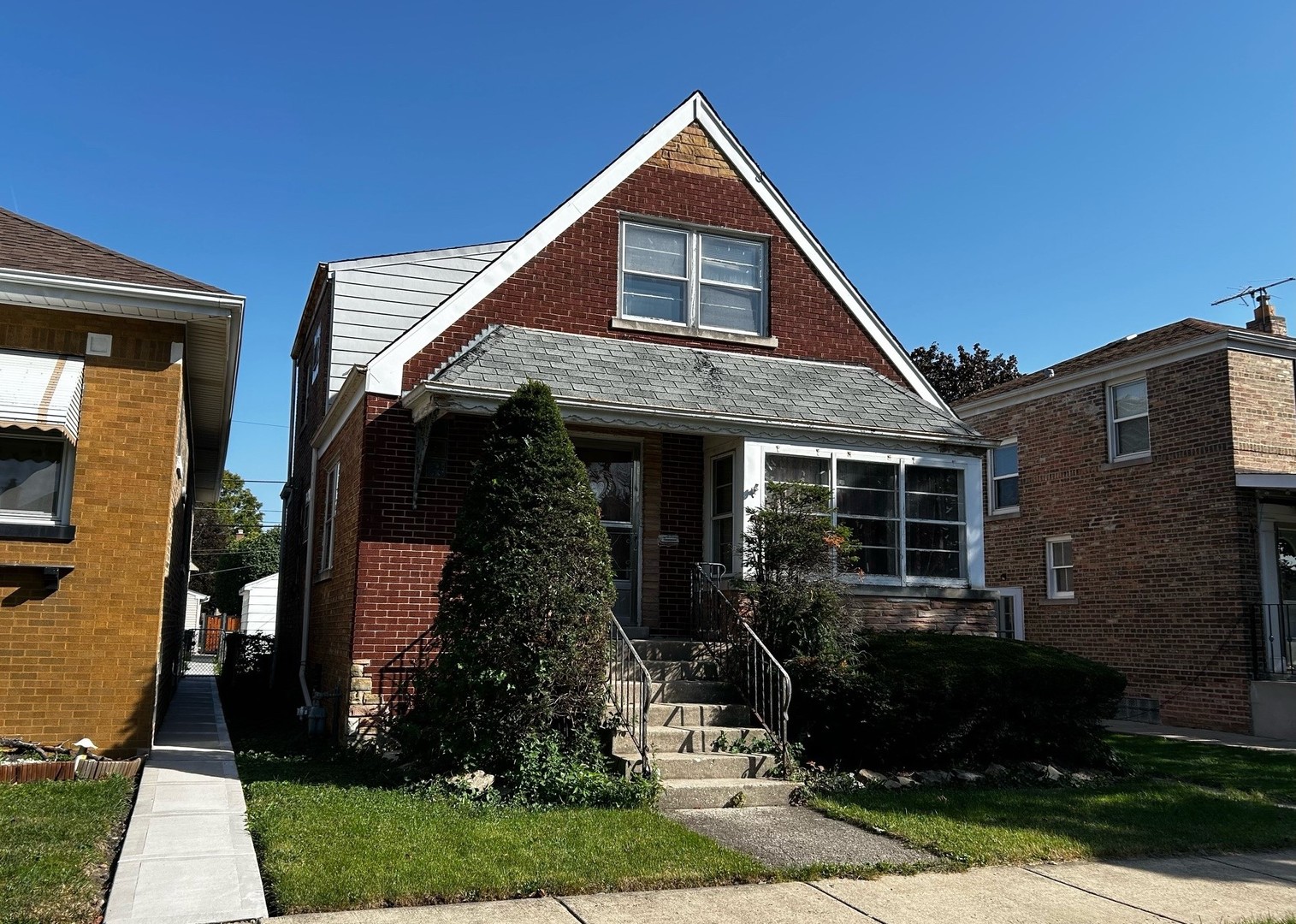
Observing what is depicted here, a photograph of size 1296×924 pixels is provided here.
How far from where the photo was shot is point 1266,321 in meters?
19.2

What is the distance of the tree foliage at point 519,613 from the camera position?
829 centimetres

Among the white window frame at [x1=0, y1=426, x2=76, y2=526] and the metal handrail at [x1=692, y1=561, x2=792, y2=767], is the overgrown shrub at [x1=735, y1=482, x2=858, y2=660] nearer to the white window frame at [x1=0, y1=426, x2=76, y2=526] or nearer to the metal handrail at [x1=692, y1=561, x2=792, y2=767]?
the metal handrail at [x1=692, y1=561, x2=792, y2=767]

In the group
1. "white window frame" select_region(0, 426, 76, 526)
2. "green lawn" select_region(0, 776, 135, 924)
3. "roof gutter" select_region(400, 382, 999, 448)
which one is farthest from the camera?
"roof gutter" select_region(400, 382, 999, 448)

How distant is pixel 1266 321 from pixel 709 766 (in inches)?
629

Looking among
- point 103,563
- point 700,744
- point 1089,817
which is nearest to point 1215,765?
point 1089,817

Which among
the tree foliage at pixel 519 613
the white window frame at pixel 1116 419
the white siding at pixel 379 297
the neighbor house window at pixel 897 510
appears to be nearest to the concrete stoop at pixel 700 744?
the tree foliage at pixel 519 613

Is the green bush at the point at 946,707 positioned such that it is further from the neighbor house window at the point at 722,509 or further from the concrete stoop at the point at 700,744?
the neighbor house window at the point at 722,509

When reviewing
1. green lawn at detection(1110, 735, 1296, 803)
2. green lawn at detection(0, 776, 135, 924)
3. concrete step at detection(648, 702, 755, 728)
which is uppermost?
concrete step at detection(648, 702, 755, 728)

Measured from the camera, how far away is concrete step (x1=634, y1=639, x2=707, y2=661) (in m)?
11.2

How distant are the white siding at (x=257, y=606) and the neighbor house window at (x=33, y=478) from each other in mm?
34499

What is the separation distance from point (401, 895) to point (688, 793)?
3205 mm

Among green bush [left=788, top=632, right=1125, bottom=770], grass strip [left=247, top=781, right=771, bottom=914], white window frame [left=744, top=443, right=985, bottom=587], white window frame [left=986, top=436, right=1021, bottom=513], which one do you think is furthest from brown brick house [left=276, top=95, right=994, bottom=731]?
white window frame [left=986, top=436, right=1021, bottom=513]

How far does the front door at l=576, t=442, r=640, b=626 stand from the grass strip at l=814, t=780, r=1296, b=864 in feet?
14.7

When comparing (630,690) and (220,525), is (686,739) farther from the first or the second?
(220,525)
